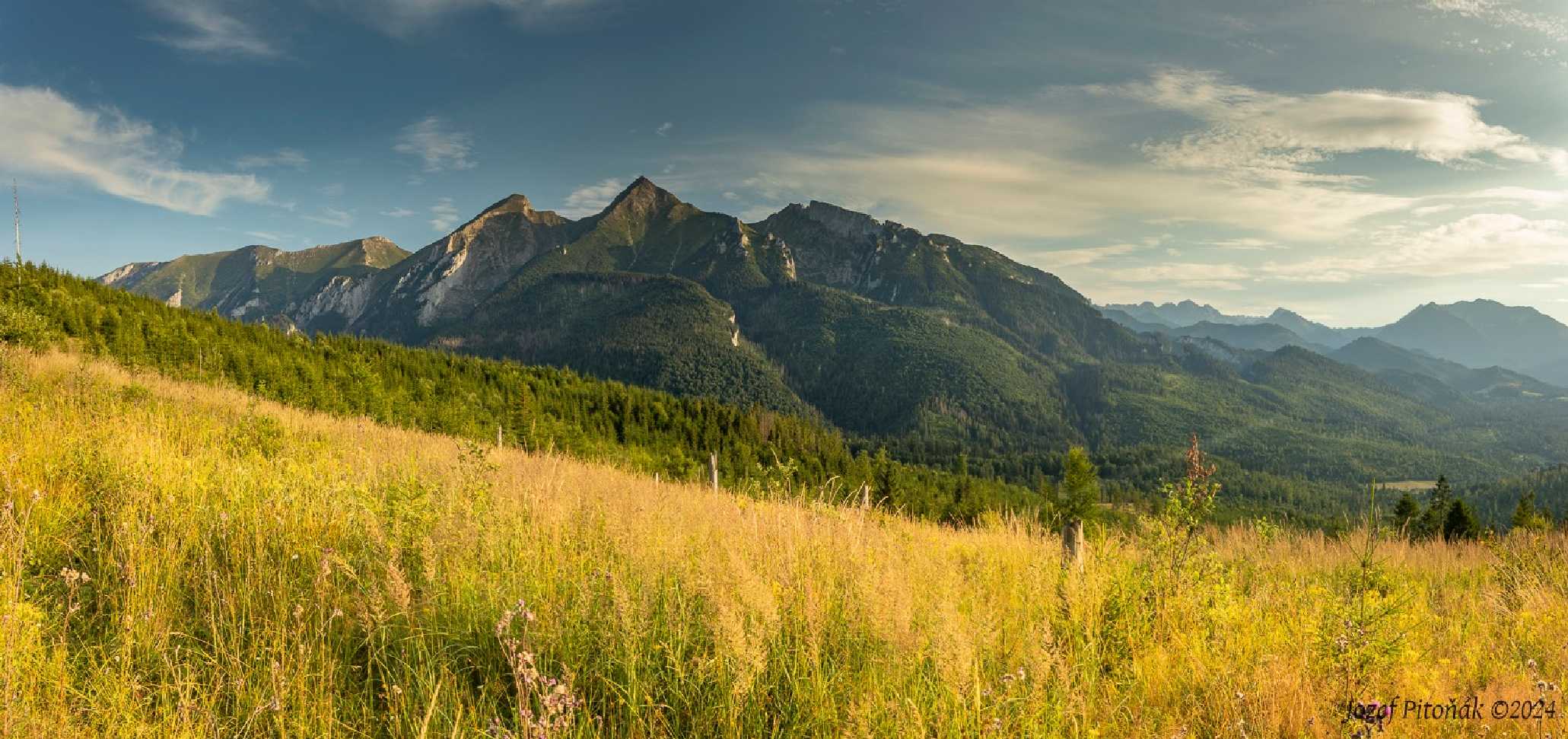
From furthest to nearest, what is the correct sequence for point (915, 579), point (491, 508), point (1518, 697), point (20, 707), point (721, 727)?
point (491, 508)
point (915, 579)
point (1518, 697)
point (721, 727)
point (20, 707)

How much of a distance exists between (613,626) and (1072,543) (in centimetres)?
437

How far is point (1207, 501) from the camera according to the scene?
538cm

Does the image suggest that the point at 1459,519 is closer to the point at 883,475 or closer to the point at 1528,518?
the point at 1528,518

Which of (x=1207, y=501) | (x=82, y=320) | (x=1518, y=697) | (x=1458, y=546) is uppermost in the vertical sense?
(x=82, y=320)

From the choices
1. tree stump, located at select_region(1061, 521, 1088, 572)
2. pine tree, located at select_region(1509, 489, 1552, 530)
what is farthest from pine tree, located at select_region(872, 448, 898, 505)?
tree stump, located at select_region(1061, 521, 1088, 572)

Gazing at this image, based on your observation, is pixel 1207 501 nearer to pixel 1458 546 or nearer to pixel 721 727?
pixel 721 727

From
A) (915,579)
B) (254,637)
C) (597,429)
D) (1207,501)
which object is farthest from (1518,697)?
(597,429)

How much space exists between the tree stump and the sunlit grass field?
0.70 feet

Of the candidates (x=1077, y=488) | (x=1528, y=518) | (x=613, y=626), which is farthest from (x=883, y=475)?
(x=613, y=626)

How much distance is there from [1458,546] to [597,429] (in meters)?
92.7

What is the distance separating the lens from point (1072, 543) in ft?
19.4

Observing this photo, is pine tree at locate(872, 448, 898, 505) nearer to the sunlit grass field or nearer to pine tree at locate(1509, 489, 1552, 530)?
pine tree at locate(1509, 489, 1552, 530)

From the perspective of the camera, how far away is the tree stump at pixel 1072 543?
18.6ft

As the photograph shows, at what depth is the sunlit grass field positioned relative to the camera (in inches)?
120
